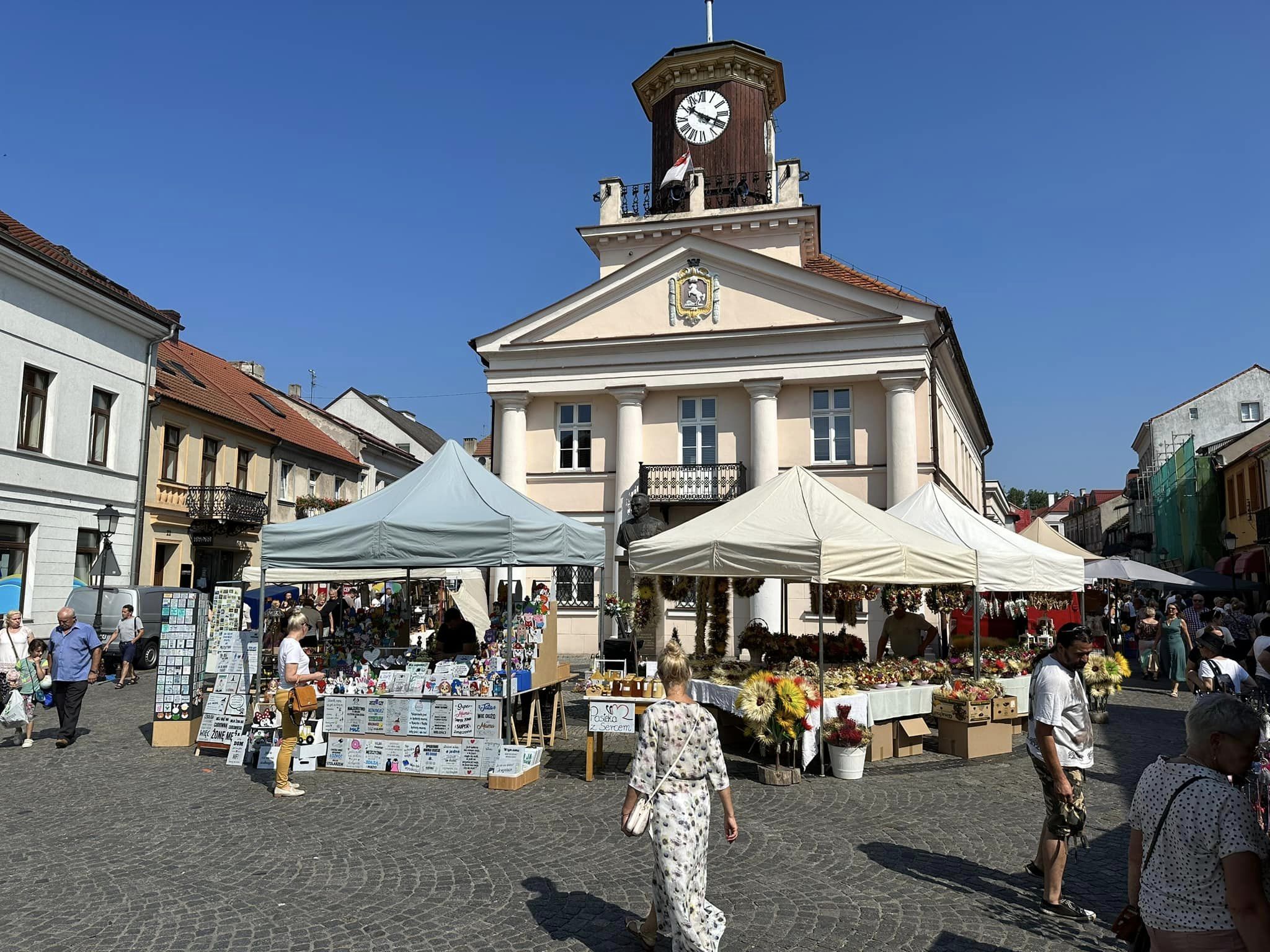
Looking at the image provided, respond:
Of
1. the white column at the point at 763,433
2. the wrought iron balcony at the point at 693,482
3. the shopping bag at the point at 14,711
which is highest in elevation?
the white column at the point at 763,433

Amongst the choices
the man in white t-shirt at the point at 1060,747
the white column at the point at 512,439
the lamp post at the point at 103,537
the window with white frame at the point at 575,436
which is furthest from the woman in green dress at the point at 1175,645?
the lamp post at the point at 103,537

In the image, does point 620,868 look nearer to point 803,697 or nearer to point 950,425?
point 803,697

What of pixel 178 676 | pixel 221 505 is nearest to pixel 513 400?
pixel 221 505

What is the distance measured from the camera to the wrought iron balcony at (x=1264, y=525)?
29.8m

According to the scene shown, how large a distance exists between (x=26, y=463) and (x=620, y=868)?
20.8 m

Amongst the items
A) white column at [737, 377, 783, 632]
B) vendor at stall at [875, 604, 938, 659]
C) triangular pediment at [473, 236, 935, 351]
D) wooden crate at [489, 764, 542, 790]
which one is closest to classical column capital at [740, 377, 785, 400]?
white column at [737, 377, 783, 632]

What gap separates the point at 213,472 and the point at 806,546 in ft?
83.9

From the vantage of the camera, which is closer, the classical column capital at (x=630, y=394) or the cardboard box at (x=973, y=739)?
the cardboard box at (x=973, y=739)

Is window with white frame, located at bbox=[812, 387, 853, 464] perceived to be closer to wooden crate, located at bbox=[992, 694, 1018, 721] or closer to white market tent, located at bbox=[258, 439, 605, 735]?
wooden crate, located at bbox=[992, 694, 1018, 721]

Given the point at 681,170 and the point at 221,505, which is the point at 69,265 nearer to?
the point at 221,505

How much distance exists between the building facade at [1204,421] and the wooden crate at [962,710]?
156 ft

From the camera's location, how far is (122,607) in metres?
19.5

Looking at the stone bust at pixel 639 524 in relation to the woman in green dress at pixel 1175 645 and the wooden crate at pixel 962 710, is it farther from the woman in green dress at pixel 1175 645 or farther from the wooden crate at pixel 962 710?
the woman in green dress at pixel 1175 645

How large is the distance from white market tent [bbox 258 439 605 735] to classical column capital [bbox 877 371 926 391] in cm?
1519
